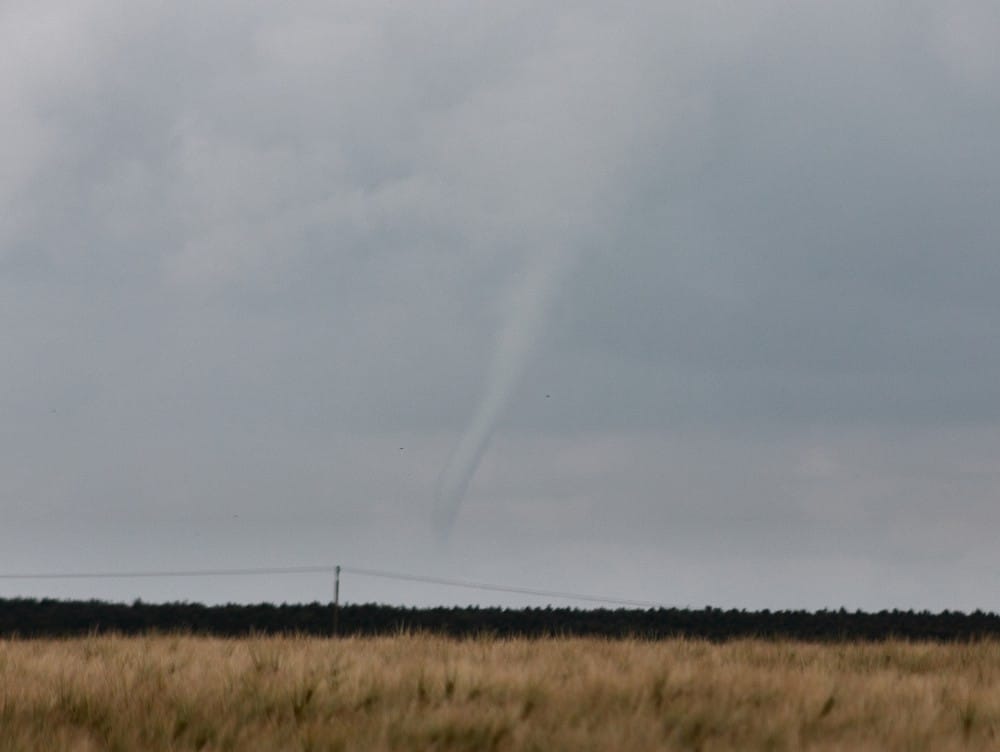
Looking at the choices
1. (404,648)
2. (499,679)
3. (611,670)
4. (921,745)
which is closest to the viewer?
(921,745)

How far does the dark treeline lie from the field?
33.2 ft

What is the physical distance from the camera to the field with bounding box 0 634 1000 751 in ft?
21.1

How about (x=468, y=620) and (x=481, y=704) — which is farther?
(x=468, y=620)

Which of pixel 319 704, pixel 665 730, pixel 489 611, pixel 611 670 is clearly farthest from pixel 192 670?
pixel 489 611

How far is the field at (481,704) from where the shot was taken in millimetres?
6418

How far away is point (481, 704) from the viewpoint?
7195mm

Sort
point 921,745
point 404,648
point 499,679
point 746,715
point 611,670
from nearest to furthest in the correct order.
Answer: point 921,745 → point 746,715 → point 499,679 → point 611,670 → point 404,648

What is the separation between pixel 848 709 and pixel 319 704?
270cm

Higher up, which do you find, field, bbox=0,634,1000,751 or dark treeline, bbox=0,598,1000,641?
dark treeline, bbox=0,598,1000,641

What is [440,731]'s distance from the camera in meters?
6.49

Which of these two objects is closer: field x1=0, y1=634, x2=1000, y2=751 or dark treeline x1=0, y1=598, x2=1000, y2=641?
field x1=0, y1=634, x2=1000, y2=751

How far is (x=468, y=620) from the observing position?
71.8 feet

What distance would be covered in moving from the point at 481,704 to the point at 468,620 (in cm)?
1485

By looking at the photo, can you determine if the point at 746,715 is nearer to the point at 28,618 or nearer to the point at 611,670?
the point at 611,670
